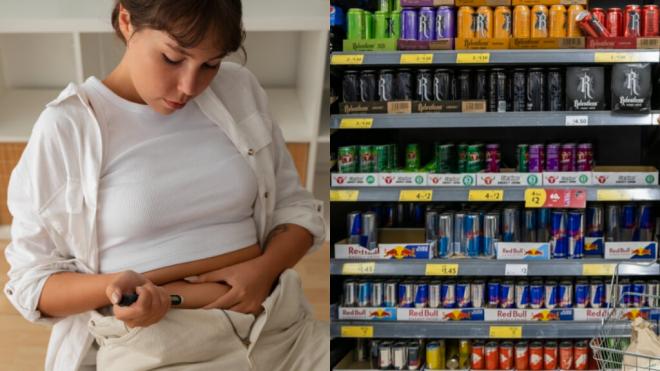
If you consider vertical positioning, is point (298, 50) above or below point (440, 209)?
above

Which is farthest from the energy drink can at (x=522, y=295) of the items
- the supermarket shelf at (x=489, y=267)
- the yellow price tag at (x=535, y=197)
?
the yellow price tag at (x=535, y=197)

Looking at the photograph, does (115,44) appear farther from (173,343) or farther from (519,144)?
(519,144)

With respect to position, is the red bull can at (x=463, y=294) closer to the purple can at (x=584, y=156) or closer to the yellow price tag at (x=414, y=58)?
the purple can at (x=584, y=156)

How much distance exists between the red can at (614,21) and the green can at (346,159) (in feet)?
3.53

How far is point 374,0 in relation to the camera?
3318 mm

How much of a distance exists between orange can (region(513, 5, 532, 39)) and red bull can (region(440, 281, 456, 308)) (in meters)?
1.01

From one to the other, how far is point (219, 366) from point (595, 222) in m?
2.38

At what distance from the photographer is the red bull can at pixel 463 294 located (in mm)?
3227

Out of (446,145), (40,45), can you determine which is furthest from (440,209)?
(40,45)

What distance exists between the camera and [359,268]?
10.3 ft

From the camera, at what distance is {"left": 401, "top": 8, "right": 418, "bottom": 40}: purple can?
3.06m

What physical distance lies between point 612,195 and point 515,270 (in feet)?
1.51

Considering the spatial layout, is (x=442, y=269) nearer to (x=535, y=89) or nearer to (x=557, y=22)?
(x=535, y=89)

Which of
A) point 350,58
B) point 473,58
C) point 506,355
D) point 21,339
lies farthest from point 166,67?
point 506,355
